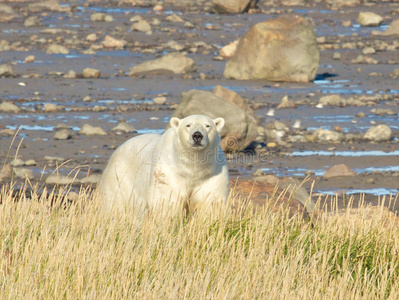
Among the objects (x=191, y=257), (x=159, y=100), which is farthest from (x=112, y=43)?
(x=191, y=257)

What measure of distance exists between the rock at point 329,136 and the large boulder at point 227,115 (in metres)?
1.28

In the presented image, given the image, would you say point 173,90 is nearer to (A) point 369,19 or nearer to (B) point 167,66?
(B) point 167,66

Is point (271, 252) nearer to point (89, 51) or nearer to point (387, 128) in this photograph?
point (387, 128)

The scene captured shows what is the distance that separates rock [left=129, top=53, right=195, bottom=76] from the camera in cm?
1666

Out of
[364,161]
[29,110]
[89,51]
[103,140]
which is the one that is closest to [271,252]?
[364,161]

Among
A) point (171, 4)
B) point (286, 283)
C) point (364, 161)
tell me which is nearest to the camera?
point (286, 283)

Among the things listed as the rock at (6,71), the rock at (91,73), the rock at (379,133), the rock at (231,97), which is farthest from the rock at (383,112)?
the rock at (6,71)

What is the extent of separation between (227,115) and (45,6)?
16399 mm

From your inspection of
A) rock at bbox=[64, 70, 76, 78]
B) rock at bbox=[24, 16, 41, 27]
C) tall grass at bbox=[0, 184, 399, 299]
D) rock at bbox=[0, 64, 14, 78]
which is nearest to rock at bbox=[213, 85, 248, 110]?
rock at bbox=[64, 70, 76, 78]

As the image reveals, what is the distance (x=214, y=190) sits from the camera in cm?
606

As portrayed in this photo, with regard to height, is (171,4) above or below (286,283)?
above

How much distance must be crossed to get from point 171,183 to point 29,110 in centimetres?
771

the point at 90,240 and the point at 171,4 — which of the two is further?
the point at 171,4

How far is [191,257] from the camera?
5234 mm
